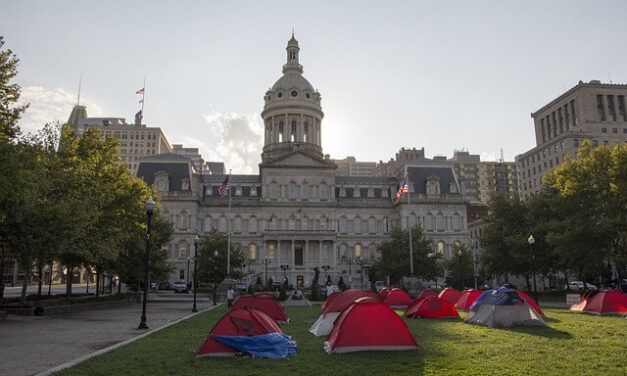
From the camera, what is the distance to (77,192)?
2848 centimetres

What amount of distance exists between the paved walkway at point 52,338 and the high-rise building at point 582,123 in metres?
77.5

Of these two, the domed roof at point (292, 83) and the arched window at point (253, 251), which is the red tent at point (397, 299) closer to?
the arched window at point (253, 251)

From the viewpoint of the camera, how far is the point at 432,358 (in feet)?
43.2

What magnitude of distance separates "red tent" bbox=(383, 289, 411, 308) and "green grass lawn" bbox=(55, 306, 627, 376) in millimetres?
13927

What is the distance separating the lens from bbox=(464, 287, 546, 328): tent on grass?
19.8m

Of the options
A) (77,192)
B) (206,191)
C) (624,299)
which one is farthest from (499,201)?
(206,191)

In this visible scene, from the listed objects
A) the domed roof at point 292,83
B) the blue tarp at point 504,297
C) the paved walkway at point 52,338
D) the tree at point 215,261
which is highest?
the domed roof at point 292,83

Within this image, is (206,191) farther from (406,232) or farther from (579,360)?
(579,360)

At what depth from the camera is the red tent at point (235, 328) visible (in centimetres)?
1366

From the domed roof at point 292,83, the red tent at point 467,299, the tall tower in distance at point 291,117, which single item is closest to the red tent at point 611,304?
the red tent at point 467,299

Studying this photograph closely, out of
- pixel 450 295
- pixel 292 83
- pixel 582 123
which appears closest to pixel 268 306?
pixel 450 295

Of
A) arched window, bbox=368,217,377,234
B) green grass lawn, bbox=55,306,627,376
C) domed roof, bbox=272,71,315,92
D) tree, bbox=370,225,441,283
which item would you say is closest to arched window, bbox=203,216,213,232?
arched window, bbox=368,217,377,234

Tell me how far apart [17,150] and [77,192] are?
7864mm

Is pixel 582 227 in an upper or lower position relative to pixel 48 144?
lower
